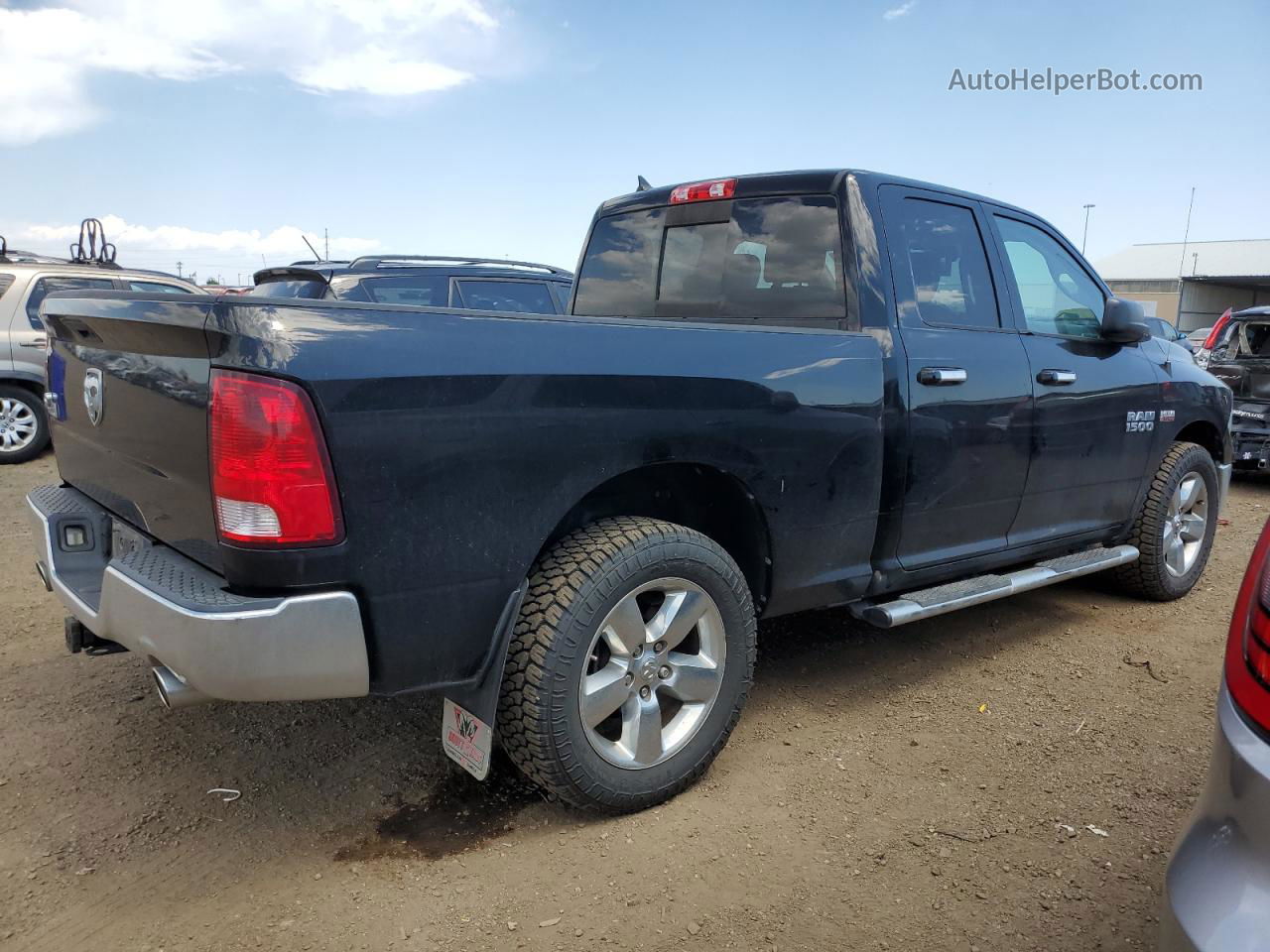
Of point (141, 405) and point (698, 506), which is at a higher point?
point (141, 405)

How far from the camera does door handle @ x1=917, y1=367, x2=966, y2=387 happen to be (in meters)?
3.21

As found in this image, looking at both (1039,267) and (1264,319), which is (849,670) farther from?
(1264,319)

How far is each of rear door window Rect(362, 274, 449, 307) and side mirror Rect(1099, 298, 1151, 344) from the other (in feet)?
16.4

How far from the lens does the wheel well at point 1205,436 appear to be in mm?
4809

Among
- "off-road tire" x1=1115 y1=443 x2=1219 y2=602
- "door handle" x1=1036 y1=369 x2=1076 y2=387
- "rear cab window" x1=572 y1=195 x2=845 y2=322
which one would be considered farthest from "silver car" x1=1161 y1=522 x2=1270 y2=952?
"off-road tire" x1=1115 y1=443 x2=1219 y2=602

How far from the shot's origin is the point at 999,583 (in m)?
3.58

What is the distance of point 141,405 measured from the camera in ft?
7.59

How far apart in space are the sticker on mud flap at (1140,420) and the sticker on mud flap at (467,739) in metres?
3.32

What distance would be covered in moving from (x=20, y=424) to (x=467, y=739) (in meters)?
→ 7.93

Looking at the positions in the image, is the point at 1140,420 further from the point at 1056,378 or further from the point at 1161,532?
the point at 1056,378

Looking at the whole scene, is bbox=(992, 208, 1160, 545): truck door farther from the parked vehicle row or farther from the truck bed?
the parked vehicle row

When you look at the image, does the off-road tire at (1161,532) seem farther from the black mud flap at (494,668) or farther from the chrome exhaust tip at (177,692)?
the chrome exhaust tip at (177,692)

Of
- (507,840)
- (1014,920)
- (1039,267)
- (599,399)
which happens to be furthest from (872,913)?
(1039,267)

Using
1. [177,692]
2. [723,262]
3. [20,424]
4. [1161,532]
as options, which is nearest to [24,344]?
[20,424]
